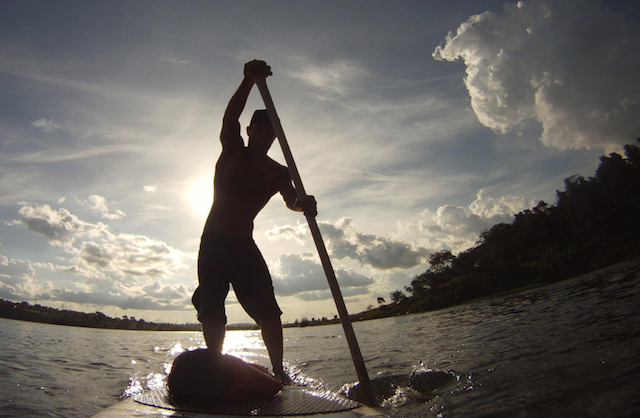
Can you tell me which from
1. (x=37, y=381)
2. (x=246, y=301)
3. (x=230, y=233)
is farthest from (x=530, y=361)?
(x=37, y=381)

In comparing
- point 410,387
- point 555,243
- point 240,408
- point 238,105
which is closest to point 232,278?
point 240,408

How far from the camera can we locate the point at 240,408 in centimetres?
240

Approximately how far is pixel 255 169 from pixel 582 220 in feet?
324

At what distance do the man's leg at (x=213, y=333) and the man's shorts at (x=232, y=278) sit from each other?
0.05 m

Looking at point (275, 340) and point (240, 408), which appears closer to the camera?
point (240, 408)

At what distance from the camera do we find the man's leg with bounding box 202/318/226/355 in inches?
128

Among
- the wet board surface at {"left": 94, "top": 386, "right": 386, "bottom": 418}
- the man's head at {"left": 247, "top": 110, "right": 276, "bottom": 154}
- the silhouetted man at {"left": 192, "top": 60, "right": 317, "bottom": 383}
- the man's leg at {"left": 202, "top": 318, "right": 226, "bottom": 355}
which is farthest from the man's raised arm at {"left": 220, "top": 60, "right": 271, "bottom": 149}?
the wet board surface at {"left": 94, "top": 386, "right": 386, "bottom": 418}

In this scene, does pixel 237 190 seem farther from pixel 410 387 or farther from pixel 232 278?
pixel 410 387

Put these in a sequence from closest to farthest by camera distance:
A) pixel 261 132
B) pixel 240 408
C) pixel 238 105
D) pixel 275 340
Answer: pixel 240 408 → pixel 238 105 → pixel 275 340 → pixel 261 132

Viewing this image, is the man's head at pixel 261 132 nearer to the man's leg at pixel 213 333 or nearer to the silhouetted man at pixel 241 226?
the silhouetted man at pixel 241 226

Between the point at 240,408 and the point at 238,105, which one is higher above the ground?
the point at 238,105

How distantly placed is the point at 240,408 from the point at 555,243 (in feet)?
299

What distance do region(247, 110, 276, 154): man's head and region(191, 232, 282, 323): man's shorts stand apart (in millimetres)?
1149

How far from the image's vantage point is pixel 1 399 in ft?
10.1
